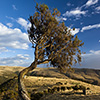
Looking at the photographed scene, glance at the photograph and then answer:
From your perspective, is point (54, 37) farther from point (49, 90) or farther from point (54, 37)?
point (49, 90)

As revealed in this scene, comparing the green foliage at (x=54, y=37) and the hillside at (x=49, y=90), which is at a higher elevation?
the green foliage at (x=54, y=37)

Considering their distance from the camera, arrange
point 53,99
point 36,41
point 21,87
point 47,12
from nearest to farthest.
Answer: point 21,87, point 53,99, point 36,41, point 47,12

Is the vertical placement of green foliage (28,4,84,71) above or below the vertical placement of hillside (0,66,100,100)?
above

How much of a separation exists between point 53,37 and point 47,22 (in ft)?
9.55

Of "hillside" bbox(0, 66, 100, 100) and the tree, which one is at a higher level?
the tree

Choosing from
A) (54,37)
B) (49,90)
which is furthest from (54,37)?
(49,90)

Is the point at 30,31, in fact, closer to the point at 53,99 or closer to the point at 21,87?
the point at 21,87

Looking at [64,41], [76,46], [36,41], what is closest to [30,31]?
[36,41]

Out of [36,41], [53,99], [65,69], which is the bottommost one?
[53,99]

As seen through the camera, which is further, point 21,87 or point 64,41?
point 64,41

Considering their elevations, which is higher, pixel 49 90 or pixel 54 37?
pixel 54 37

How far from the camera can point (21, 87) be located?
12.3 m

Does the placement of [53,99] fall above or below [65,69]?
below

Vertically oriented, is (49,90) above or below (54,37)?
below
